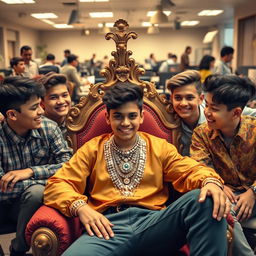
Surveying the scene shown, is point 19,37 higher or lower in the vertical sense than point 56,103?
higher

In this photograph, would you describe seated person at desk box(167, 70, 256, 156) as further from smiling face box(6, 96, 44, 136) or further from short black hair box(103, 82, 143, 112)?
smiling face box(6, 96, 44, 136)

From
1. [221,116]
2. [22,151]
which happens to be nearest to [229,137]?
[221,116]

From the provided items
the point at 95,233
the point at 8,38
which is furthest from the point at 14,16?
the point at 95,233

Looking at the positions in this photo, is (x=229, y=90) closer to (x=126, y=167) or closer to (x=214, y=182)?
(x=214, y=182)

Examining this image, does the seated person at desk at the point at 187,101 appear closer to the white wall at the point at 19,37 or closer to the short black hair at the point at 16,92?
the short black hair at the point at 16,92

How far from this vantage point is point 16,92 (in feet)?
5.65

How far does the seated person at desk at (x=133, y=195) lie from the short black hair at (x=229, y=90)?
1.16 feet

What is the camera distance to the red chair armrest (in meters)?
1.41

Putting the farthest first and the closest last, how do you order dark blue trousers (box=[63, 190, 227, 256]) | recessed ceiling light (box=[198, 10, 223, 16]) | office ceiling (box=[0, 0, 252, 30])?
recessed ceiling light (box=[198, 10, 223, 16]), office ceiling (box=[0, 0, 252, 30]), dark blue trousers (box=[63, 190, 227, 256])

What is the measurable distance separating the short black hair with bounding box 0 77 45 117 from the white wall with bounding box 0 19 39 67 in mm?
11126

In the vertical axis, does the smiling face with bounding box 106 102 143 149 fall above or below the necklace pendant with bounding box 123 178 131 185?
above

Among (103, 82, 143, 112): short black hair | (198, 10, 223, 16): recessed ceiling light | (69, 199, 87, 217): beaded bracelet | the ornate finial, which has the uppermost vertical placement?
(198, 10, 223, 16): recessed ceiling light

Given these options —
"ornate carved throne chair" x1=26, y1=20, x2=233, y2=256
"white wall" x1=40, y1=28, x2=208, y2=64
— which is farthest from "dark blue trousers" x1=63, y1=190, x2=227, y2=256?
"white wall" x1=40, y1=28, x2=208, y2=64

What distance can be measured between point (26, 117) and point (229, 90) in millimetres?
1040
